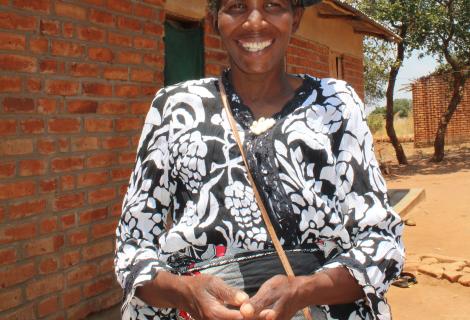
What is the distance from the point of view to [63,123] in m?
3.42

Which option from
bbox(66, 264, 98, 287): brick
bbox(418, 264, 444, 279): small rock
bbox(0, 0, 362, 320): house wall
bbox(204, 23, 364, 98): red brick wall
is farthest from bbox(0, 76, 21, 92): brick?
bbox(418, 264, 444, 279): small rock

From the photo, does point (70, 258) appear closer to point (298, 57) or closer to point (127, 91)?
point (127, 91)

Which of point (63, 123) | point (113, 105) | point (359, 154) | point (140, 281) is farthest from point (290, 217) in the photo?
point (113, 105)

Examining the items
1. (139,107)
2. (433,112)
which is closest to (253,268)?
(139,107)

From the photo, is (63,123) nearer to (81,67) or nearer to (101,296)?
(81,67)

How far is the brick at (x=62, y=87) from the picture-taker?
10.9 feet

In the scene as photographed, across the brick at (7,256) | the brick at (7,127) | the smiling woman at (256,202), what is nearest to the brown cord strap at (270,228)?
the smiling woman at (256,202)

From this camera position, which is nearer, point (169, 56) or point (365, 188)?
point (365, 188)

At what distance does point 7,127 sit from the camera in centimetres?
304

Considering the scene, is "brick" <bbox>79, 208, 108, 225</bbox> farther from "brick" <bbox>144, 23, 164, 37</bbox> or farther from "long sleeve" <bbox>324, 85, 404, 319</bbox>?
"long sleeve" <bbox>324, 85, 404, 319</bbox>

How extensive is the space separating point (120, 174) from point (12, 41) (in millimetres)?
1221

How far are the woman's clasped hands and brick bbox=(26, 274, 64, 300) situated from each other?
2257 millimetres

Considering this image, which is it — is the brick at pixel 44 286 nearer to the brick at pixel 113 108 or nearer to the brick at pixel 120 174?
the brick at pixel 120 174

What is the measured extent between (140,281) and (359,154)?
621 mm
